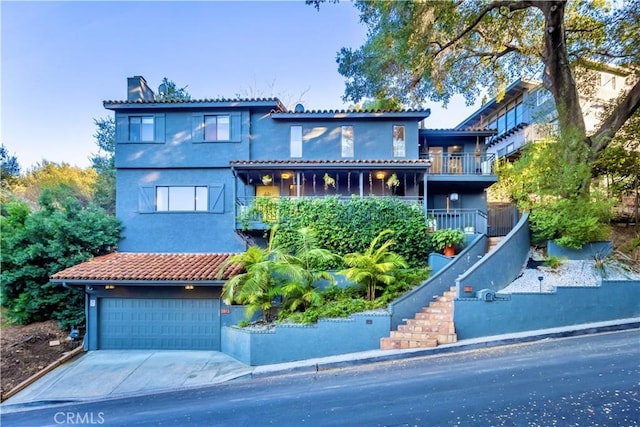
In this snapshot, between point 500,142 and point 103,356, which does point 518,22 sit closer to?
point 500,142

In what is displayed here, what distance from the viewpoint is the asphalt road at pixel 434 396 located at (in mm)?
4367

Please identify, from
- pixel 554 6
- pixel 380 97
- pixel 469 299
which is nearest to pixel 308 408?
pixel 469 299

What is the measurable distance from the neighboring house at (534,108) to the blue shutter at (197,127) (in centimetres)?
1287

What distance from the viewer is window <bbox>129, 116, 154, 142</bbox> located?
43.4 feet

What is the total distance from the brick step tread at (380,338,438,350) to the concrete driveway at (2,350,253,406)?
3460 millimetres

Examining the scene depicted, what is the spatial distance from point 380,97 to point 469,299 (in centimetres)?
839

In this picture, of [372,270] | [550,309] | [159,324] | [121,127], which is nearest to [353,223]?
[372,270]

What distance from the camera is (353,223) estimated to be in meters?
10.8

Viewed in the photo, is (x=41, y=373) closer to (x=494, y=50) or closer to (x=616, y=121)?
(x=494, y=50)

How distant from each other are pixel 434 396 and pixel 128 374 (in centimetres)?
760

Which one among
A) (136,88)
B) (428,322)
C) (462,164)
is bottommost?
(428,322)

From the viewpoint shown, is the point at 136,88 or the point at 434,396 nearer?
the point at 434,396

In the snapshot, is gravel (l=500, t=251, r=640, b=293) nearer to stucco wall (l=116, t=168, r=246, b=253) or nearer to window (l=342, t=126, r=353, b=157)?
window (l=342, t=126, r=353, b=157)

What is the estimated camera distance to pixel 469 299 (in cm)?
783
